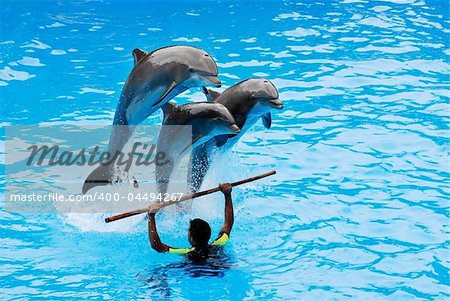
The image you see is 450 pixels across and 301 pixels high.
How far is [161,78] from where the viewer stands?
21.6ft

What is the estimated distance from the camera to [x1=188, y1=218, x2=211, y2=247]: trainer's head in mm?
6551

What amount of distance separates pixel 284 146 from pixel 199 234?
2.52 meters

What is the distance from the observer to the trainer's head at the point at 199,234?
6.55 m

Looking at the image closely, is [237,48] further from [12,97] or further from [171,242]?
[171,242]

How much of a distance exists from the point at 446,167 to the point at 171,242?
9.40 ft

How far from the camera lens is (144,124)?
9.41 m

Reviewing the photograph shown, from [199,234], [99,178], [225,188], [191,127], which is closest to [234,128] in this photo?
[191,127]

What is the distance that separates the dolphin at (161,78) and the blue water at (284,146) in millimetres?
1163

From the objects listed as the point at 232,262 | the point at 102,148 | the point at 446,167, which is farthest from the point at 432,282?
the point at 102,148

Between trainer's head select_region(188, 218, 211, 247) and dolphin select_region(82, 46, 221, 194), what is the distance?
0.94m

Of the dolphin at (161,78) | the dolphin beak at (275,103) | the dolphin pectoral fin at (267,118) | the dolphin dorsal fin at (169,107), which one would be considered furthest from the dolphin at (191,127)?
the dolphin pectoral fin at (267,118)

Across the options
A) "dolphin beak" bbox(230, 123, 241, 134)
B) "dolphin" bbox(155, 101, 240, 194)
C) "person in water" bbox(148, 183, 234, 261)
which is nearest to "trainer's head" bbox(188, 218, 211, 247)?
"person in water" bbox(148, 183, 234, 261)

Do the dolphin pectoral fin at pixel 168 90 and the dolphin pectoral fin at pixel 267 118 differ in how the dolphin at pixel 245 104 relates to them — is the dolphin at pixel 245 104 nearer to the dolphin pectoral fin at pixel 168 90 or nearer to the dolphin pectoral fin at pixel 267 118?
the dolphin pectoral fin at pixel 267 118

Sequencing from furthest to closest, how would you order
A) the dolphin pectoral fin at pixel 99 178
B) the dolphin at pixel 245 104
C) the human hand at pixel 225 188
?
1. the dolphin pectoral fin at pixel 99 178
2. the dolphin at pixel 245 104
3. the human hand at pixel 225 188
